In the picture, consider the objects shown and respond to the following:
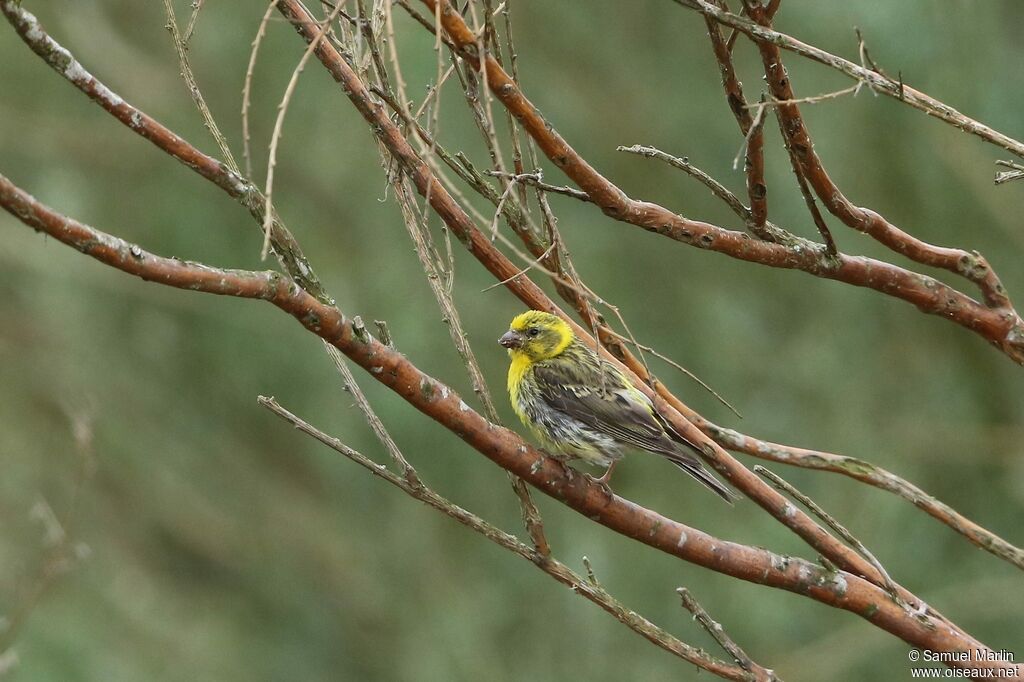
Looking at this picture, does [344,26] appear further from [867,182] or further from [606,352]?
[867,182]

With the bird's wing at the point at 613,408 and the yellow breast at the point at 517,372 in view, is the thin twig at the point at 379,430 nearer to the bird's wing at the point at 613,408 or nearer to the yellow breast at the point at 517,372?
the bird's wing at the point at 613,408

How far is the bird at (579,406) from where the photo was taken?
442 centimetres

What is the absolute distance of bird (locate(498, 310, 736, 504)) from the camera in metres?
4.42

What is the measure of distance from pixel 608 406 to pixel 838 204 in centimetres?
167

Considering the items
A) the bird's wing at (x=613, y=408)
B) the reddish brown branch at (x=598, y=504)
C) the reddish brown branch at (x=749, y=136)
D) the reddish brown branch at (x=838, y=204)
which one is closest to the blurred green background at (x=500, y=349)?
the bird's wing at (x=613, y=408)

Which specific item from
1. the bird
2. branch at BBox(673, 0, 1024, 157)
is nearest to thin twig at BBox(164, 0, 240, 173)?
branch at BBox(673, 0, 1024, 157)

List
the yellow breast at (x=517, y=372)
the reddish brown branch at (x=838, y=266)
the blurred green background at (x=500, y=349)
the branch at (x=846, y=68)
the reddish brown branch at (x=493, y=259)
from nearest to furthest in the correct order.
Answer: the branch at (x=846, y=68), the reddish brown branch at (x=493, y=259), the reddish brown branch at (x=838, y=266), the yellow breast at (x=517, y=372), the blurred green background at (x=500, y=349)

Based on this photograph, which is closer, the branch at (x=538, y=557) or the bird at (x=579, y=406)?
the branch at (x=538, y=557)

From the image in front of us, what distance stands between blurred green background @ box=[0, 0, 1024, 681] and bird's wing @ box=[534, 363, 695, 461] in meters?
3.25

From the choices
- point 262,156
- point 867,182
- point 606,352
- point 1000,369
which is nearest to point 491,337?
point 262,156

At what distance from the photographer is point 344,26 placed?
10.3ft

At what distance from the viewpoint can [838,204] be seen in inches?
124

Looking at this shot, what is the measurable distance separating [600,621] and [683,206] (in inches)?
125

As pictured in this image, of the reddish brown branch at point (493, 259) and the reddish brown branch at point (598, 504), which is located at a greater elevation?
the reddish brown branch at point (493, 259)
